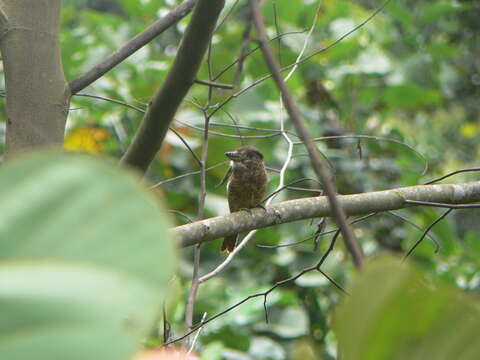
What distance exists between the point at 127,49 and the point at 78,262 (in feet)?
4.34

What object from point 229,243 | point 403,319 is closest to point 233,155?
point 229,243

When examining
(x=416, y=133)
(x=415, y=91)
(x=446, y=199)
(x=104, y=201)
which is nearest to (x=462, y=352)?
(x=104, y=201)

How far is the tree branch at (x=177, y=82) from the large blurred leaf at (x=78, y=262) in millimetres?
1011

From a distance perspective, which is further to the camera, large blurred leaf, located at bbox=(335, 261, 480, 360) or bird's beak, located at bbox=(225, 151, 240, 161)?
bird's beak, located at bbox=(225, 151, 240, 161)

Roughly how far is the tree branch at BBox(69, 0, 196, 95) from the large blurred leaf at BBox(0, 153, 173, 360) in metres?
1.24

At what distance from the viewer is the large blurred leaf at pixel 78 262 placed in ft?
1.22

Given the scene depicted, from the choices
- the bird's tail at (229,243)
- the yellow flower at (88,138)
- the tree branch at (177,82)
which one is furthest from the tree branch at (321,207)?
the yellow flower at (88,138)

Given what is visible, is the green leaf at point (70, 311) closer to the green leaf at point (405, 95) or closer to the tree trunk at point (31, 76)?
the tree trunk at point (31, 76)

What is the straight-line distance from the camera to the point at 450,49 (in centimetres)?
617

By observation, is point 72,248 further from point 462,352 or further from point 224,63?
point 224,63

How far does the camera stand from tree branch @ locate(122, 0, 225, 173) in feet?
4.50

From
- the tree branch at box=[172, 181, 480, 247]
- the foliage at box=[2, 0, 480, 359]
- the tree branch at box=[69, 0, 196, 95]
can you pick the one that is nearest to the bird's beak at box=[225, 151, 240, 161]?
the foliage at box=[2, 0, 480, 359]

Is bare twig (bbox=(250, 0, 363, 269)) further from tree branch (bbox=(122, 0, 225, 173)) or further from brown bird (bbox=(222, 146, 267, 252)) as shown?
brown bird (bbox=(222, 146, 267, 252))

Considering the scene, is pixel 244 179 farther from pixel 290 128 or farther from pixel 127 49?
pixel 290 128
